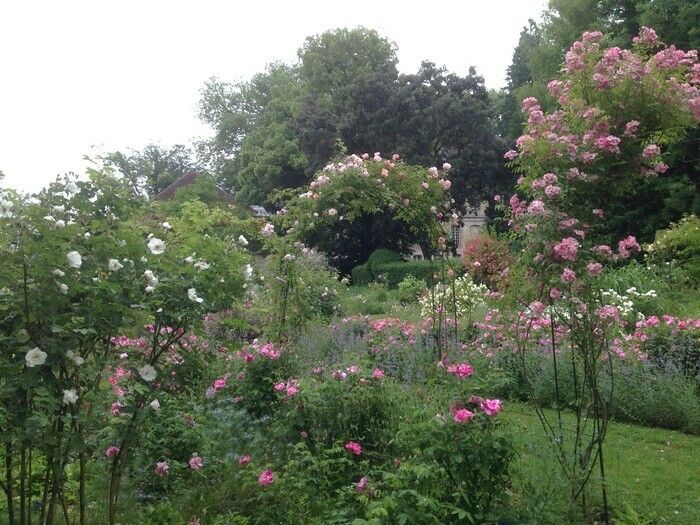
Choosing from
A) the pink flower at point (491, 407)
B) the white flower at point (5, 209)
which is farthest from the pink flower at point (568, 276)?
the white flower at point (5, 209)

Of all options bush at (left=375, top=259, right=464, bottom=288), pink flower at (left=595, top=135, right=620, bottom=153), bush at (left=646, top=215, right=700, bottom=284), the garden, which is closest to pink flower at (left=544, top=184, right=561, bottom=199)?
the garden

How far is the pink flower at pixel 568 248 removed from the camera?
380 centimetres

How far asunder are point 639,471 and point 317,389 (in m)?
2.38

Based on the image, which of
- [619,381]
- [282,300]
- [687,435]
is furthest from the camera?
[282,300]

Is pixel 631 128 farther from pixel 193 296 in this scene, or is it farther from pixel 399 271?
pixel 399 271

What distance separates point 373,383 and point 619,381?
10.5 feet

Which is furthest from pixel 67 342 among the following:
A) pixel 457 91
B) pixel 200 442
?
pixel 457 91

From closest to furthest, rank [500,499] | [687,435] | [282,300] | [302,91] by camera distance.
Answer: [500,499] < [687,435] < [282,300] < [302,91]

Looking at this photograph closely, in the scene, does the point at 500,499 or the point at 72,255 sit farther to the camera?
the point at 500,499

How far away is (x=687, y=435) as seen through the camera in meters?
5.98

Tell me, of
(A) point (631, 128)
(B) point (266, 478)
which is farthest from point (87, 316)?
(A) point (631, 128)

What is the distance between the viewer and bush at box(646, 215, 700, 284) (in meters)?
12.2

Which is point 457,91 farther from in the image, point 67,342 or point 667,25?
Result: point 67,342

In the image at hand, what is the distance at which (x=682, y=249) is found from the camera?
13.5 m
